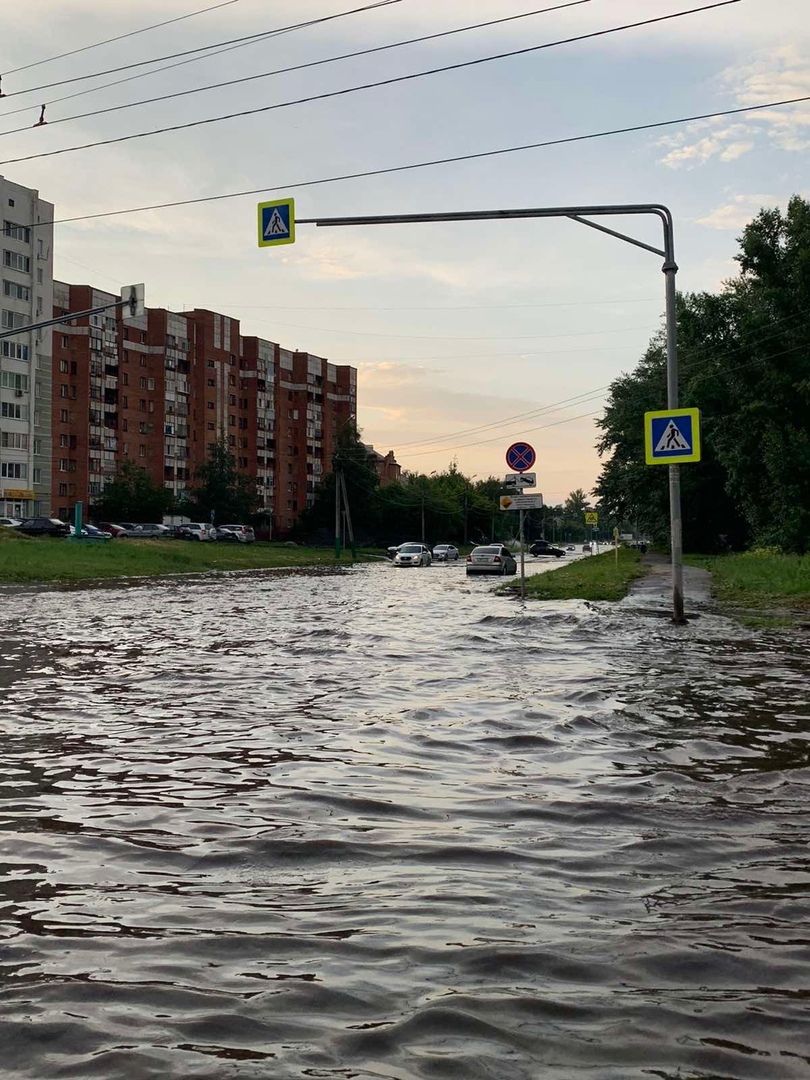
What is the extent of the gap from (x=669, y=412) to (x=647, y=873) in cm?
1459

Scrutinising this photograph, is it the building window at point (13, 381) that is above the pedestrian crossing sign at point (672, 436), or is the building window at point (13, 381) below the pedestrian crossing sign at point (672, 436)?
above

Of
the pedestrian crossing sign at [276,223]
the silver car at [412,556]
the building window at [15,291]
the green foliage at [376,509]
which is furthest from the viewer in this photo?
the green foliage at [376,509]

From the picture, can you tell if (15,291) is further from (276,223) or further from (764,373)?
(276,223)

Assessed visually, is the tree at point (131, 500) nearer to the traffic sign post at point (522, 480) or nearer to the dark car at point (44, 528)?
the dark car at point (44, 528)

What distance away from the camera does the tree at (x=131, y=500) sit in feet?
342

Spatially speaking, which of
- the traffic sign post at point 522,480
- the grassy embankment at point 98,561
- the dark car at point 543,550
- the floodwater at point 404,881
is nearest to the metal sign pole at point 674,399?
the traffic sign post at point 522,480

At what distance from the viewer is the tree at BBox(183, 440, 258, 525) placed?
112500 millimetres

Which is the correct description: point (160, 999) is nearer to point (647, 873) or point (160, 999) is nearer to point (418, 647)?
point (647, 873)

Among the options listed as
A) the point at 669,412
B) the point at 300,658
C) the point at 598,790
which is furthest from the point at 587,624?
the point at 598,790

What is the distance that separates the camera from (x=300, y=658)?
43.5 feet

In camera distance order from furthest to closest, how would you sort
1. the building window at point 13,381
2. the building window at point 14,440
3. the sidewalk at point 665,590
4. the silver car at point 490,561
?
1. the building window at point 13,381
2. the building window at point 14,440
3. the silver car at point 490,561
4. the sidewalk at point 665,590

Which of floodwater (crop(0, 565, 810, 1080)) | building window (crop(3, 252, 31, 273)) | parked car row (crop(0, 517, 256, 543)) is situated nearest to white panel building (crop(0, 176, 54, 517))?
building window (crop(3, 252, 31, 273))

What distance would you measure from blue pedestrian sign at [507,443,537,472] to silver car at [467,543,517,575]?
23.6 meters

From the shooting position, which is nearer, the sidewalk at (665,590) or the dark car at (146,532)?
the sidewalk at (665,590)
